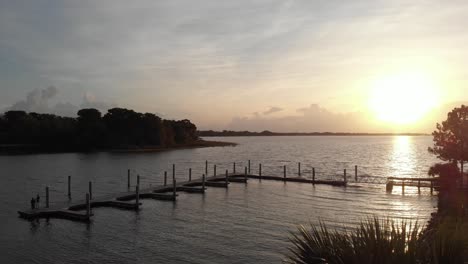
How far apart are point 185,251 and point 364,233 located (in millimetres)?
19308

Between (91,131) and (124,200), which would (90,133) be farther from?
(124,200)

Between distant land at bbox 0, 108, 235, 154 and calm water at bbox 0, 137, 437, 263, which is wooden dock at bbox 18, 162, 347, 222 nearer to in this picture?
calm water at bbox 0, 137, 437, 263

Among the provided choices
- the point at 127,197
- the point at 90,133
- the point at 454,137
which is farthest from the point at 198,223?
the point at 90,133

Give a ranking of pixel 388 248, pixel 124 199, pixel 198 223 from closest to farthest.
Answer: pixel 388 248 → pixel 198 223 → pixel 124 199

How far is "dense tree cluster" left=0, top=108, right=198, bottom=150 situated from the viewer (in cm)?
14638

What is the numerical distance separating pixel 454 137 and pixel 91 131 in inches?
4931

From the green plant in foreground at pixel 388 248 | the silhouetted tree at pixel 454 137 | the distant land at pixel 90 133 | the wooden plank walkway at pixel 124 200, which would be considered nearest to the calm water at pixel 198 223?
the wooden plank walkway at pixel 124 200

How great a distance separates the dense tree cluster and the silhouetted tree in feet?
381

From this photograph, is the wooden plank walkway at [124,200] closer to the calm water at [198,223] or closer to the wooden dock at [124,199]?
the wooden dock at [124,199]

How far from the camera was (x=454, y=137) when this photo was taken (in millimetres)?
45188

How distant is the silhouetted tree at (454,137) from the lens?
44.0 meters

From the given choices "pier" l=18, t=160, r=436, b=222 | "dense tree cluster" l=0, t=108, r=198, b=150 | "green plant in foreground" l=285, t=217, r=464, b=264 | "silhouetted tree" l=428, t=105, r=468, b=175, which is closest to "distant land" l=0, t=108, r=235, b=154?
"dense tree cluster" l=0, t=108, r=198, b=150

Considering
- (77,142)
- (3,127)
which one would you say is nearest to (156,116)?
(77,142)

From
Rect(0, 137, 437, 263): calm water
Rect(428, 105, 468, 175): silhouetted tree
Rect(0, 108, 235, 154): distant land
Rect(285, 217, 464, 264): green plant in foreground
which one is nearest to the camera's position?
Rect(285, 217, 464, 264): green plant in foreground
